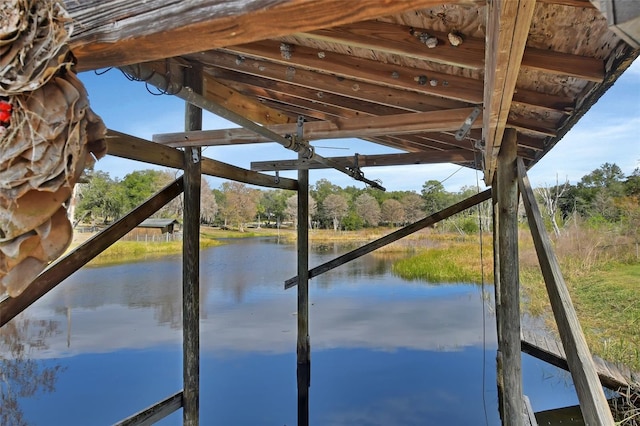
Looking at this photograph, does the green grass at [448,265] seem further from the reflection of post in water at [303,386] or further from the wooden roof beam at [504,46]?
the wooden roof beam at [504,46]

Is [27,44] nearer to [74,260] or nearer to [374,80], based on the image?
[74,260]

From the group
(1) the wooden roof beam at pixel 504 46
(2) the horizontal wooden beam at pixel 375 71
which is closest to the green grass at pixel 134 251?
(2) the horizontal wooden beam at pixel 375 71

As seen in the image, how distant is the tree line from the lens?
12.9 meters

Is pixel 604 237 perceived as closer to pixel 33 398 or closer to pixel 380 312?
pixel 380 312

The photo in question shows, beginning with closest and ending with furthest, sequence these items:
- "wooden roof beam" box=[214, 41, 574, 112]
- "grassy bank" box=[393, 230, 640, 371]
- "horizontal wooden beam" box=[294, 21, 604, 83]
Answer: "horizontal wooden beam" box=[294, 21, 604, 83] < "wooden roof beam" box=[214, 41, 574, 112] < "grassy bank" box=[393, 230, 640, 371]

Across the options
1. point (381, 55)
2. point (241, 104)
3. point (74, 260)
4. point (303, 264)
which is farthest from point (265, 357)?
point (381, 55)

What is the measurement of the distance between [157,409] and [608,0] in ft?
9.14

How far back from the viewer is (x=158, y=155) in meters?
2.43

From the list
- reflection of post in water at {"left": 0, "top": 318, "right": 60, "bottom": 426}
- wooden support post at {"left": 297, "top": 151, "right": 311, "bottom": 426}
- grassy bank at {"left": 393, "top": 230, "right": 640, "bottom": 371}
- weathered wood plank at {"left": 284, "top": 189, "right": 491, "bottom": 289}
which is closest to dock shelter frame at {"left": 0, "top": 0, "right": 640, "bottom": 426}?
weathered wood plank at {"left": 284, "top": 189, "right": 491, "bottom": 289}

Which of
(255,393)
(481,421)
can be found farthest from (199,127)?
(481,421)

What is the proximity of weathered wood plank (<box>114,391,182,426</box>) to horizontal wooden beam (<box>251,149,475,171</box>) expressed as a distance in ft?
7.43

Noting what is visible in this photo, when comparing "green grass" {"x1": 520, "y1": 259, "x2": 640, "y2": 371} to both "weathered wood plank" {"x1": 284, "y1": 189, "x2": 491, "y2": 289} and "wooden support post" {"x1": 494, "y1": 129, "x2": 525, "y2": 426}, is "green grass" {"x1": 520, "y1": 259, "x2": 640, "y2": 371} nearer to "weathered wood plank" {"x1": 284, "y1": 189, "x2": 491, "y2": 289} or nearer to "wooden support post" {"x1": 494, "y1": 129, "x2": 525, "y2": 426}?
"weathered wood plank" {"x1": 284, "y1": 189, "x2": 491, "y2": 289}

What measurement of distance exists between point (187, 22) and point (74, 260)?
161 cm

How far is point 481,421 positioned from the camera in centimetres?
467
